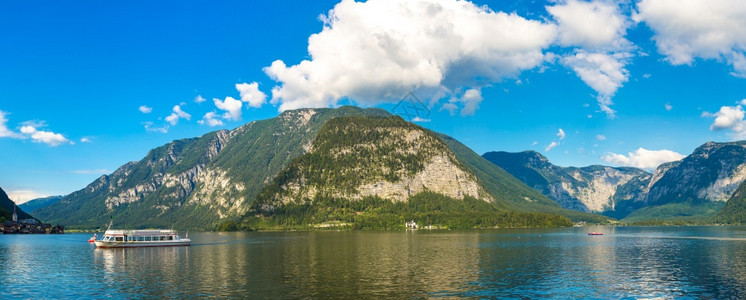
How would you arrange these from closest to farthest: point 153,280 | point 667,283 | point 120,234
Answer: point 667,283 < point 153,280 < point 120,234

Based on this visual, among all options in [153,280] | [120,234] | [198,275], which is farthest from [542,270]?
[120,234]

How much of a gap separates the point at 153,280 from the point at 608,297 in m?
76.3

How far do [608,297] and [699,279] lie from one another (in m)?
29.3

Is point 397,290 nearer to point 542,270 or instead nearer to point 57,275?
point 542,270

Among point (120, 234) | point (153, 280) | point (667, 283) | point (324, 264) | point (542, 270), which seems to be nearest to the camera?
point (667, 283)

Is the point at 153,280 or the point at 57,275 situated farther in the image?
the point at 57,275

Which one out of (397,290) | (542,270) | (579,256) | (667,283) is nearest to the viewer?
(397,290)

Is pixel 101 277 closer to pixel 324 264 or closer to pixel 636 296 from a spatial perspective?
pixel 324 264

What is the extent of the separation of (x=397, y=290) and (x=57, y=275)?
7130cm

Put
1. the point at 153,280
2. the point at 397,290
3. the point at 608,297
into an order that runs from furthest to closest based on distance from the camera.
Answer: the point at 153,280 → the point at 397,290 → the point at 608,297

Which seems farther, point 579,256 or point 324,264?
point 579,256

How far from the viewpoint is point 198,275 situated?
9688cm

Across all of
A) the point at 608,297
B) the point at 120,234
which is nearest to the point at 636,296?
the point at 608,297

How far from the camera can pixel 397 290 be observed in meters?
75.4
